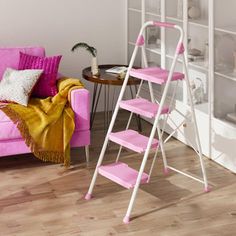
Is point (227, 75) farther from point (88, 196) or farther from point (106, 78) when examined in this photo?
point (88, 196)

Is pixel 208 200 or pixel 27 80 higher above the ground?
pixel 27 80

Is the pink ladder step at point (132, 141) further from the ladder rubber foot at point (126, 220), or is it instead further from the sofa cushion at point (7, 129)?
the sofa cushion at point (7, 129)

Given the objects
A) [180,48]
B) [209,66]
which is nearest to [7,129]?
[180,48]

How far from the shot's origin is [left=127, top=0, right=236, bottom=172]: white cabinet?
4254 mm

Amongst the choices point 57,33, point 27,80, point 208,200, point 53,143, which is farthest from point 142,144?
point 57,33

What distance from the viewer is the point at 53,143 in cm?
434

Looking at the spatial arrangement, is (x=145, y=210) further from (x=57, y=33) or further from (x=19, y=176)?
(x=57, y=33)

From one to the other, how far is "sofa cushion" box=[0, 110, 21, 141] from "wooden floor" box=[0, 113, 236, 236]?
0.31 m

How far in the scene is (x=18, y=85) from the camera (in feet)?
14.9

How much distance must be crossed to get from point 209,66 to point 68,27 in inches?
71.0

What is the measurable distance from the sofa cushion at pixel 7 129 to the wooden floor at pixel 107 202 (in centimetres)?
31

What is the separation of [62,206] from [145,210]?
1.85ft

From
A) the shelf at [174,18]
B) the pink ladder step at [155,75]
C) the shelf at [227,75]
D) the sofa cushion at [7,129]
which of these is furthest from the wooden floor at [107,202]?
the shelf at [174,18]

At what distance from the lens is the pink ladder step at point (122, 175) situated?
3.63 meters
